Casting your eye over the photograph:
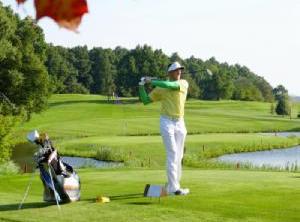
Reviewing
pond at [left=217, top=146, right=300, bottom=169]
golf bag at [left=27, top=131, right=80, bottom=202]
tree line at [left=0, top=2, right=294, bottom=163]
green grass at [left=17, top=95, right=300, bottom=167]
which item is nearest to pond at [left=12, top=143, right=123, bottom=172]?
green grass at [left=17, top=95, right=300, bottom=167]

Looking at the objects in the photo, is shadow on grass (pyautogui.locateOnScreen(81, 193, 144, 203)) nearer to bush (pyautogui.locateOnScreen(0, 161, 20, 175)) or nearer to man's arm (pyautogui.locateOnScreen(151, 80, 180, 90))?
man's arm (pyautogui.locateOnScreen(151, 80, 180, 90))

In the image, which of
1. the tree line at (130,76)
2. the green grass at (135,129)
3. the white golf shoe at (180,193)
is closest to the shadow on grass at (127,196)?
the white golf shoe at (180,193)

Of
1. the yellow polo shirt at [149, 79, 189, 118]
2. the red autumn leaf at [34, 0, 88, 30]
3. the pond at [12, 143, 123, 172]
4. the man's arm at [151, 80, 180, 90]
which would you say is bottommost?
the pond at [12, 143, 123, 172]

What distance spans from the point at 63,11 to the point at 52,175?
880 centimetres

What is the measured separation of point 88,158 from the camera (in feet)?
132

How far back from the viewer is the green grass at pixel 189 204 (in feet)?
28.0

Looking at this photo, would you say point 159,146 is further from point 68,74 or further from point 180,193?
point 180,193

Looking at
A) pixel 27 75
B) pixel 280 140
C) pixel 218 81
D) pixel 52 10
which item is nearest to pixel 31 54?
pixel 27 75

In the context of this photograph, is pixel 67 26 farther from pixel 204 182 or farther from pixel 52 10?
pixel 204 182

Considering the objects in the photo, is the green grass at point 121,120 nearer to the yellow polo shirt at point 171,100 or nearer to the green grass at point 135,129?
the green grass at point 135,129

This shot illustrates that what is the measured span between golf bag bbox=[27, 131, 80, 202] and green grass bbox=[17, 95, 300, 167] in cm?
2013

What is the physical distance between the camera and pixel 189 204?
30.4ft

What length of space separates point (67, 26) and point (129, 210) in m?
7.81

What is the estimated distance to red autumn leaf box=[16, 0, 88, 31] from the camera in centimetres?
139
